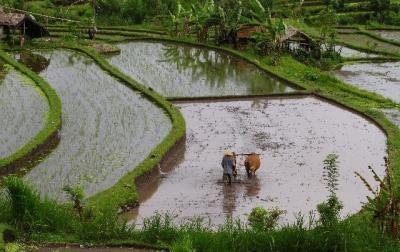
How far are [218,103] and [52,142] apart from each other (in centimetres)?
570

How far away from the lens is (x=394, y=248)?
27.3 ft

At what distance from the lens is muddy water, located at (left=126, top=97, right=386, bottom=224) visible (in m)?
10.8

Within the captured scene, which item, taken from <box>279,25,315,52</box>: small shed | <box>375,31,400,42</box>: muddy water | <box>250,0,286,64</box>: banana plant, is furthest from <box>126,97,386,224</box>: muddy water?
<box>375,31,400,42</box>: muddy water

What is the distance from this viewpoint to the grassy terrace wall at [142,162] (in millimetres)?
10438

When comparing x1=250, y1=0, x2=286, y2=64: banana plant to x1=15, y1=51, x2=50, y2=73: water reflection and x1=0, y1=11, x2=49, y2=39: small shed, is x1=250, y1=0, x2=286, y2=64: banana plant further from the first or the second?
x1=0, y1=11, x2=49, y2=39: small shed

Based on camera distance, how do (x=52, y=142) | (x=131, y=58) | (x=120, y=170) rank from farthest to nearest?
(x=131, y=58) → (x=52, y=142) → (x=120, y=170)

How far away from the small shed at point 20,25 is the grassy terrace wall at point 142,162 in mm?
6926

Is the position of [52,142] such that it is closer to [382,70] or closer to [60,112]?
[60,112]

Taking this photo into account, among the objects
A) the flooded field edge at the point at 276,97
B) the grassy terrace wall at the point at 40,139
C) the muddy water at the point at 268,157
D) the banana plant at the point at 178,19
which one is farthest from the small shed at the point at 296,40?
the grassy terrace wall at the point at 40,139

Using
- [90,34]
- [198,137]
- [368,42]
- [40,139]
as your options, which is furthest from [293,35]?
[40,139]

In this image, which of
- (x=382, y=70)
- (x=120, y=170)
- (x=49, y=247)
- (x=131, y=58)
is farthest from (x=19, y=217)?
(x=382, y=70)

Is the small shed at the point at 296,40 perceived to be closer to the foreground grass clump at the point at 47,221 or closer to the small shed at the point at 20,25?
the small shed at the point at 20,25

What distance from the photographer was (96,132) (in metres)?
14.3

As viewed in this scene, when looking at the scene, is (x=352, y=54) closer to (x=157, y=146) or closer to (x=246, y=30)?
(x=246, y=30)
